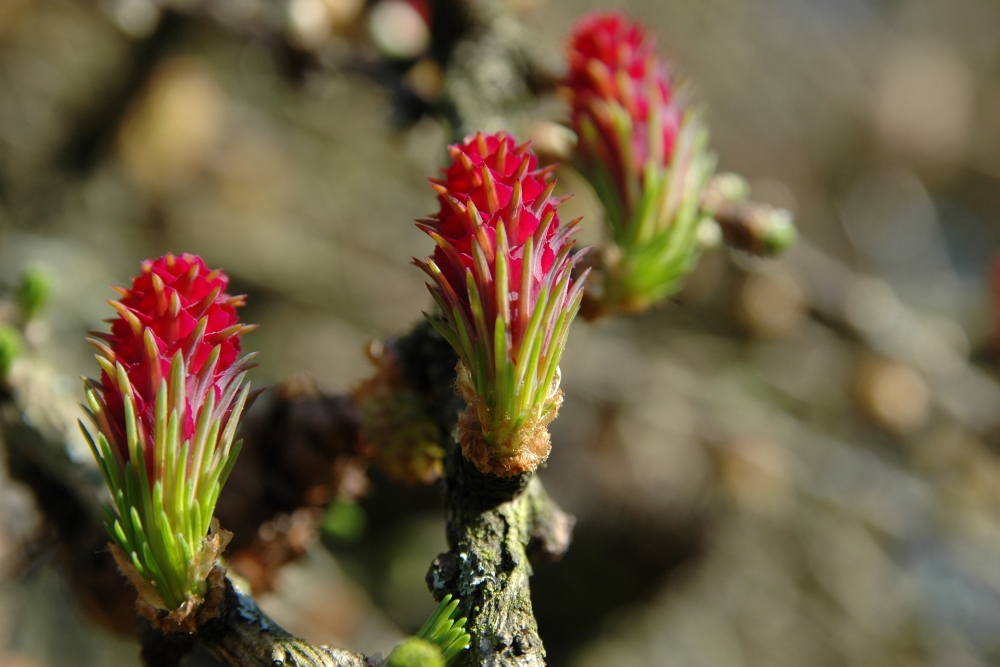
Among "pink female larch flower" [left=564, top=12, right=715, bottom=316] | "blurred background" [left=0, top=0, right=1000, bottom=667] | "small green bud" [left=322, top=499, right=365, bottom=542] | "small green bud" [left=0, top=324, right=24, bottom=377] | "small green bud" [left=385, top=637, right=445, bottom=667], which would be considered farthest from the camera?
"blurred background" [left=0, top=0, right=1000, bottom=667]

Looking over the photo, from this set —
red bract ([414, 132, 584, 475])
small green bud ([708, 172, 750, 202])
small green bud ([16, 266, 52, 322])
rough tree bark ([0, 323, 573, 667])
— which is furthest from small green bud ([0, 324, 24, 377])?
small green bud ([708, 172, 750, 202])

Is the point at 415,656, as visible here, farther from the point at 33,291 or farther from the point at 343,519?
the point at 33,291

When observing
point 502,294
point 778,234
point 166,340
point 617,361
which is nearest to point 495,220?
point 502,294

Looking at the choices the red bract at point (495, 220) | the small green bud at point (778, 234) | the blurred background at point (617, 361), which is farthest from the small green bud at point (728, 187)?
the blurred background at point (617, 361)

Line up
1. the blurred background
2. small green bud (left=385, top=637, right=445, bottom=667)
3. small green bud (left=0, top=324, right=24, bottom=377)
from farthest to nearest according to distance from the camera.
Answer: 1. the blurred background
2. small green bud (left=0, top=324, right=24, bottom=377)
3. small green bud (left=385, top=637, right=445, bottom=667)

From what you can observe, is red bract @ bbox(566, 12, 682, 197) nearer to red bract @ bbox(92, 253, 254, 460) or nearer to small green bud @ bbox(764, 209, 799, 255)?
small green bud @ bbox(764, 209, 799, 255)

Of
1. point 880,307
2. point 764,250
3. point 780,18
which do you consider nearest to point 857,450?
point 880,307
